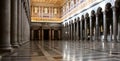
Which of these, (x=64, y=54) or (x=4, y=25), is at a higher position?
(x=4, y=25)

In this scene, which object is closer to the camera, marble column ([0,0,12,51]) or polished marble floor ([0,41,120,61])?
polished marble floor ([0,41,120,61])

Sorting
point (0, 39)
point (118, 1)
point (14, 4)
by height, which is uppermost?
point (118, 1)

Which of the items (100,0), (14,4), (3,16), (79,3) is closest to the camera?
(3,16)

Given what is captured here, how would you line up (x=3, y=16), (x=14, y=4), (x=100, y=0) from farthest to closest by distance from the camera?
(x=100, y=0)
(x=14, y=4)
(x=3, y=16)

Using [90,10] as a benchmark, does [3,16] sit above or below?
below

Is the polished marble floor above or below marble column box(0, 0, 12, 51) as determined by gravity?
below

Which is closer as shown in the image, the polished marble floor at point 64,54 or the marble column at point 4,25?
the polished marble floor at point 64,54

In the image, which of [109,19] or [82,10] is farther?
[82,10]

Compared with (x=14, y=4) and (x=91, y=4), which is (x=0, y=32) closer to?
(x=14, y=4)

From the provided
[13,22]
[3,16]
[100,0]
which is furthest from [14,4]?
[100,0]

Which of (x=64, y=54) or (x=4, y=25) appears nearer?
(x=64, y=54)

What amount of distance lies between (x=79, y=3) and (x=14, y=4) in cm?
3831

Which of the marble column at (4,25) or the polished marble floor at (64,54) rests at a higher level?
the marble column at (4,25)

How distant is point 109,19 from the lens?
129ft
